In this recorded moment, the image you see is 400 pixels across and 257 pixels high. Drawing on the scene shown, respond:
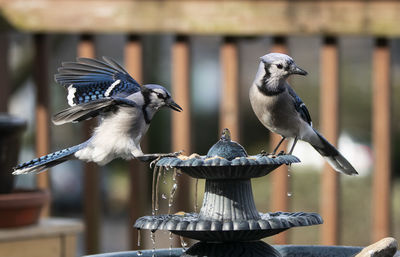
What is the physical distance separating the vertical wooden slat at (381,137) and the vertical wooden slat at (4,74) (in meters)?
1.69

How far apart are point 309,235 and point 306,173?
104 centimetres

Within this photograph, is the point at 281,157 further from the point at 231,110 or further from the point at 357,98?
the point at 357,98

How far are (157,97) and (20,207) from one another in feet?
4.37

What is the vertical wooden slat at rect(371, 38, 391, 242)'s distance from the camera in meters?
3.43

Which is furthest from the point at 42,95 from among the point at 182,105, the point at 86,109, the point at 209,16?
the point at 86,109

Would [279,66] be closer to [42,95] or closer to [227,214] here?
[227,214]

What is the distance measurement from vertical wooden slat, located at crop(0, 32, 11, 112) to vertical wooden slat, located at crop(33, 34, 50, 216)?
0.14 meters

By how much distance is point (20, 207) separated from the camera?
11.7 feet

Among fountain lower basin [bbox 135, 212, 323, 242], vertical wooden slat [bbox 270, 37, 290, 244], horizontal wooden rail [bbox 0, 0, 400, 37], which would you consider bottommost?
fountain lower basin [bbox 135, 212, 323, 242]

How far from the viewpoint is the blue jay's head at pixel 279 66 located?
2.36 meters

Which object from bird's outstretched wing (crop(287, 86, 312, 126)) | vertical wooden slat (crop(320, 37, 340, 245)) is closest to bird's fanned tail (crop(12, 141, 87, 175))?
bird's outstretched wing (crop(287, 86, 312, 126))

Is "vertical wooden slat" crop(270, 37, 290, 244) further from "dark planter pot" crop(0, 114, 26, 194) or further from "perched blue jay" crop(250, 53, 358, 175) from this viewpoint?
"dark planter pot" crop(0, 114, 26, 194)

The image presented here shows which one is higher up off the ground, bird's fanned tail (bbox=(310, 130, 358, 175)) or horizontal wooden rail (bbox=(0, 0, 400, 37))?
horizontal wooden rail (bbox=(0, 0, 400, 37))

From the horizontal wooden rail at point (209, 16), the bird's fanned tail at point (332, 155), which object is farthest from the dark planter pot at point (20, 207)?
the bird's fanned tail at point (332, 155)
